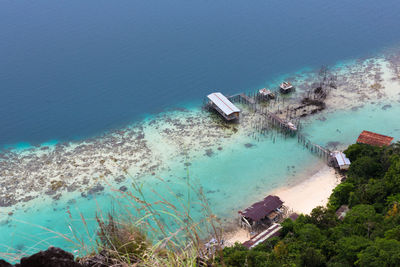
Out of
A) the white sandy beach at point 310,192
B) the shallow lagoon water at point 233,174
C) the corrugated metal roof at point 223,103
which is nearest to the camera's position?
the shallow lagoon water at point 233,174

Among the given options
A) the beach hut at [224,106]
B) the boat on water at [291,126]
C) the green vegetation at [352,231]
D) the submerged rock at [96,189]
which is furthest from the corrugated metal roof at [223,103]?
the submerged rock at [96,189]

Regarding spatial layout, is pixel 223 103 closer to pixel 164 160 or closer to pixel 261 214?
pixel 164 160

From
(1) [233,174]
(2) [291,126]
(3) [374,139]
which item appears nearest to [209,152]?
(1) [233,174]

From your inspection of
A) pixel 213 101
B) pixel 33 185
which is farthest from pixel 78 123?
pixel 213 101

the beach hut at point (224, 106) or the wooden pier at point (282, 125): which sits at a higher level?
the beach hut at point (224, 106)

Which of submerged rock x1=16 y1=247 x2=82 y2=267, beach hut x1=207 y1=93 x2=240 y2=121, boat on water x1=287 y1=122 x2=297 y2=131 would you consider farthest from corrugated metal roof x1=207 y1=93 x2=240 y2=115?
submerged rock x1=16 y1=247 x2=82 y2=267

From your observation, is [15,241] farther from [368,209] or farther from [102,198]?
[368,209]

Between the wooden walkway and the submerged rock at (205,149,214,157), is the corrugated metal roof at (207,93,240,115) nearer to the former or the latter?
the wooden walkway

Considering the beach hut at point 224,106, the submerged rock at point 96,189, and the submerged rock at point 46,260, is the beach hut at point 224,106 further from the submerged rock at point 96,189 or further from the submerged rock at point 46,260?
the submerged rock at point 46,260
